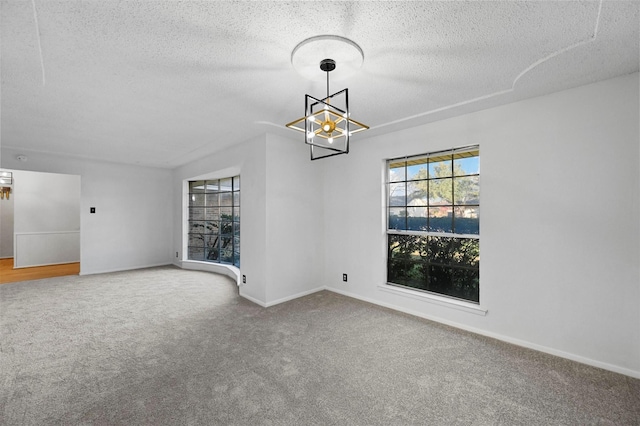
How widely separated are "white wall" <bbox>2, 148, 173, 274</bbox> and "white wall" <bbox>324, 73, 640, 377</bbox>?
645cm

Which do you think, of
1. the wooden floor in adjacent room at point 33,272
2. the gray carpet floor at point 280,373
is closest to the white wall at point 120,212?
the wooden floor in adjacent room at point 33,272

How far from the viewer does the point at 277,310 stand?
369 centimetres

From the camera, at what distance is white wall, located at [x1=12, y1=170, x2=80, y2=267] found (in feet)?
22.1

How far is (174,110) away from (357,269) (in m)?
3.27

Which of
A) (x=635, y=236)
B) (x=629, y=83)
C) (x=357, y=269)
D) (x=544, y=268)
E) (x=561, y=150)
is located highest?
(x=629, y=83)

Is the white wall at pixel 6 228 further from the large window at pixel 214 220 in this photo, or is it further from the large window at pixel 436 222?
the large window at pixel 436 222

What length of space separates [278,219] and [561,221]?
10.7 feet

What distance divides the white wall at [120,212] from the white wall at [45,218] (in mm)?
1954

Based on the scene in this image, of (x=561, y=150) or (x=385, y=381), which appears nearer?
(x=385, y=381)

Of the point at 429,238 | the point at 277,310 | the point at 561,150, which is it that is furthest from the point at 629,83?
the point at 277,310

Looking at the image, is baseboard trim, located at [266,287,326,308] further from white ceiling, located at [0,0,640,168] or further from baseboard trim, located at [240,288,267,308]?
white ceiling, located at [0,0,640,168]

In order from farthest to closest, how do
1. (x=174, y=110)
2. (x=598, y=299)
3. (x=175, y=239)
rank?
(x=175, y=239) → (x=174, y=110) → (x=598, y=299)

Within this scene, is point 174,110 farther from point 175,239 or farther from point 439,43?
point 175,239

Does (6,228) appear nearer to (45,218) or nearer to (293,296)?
(45,218)
